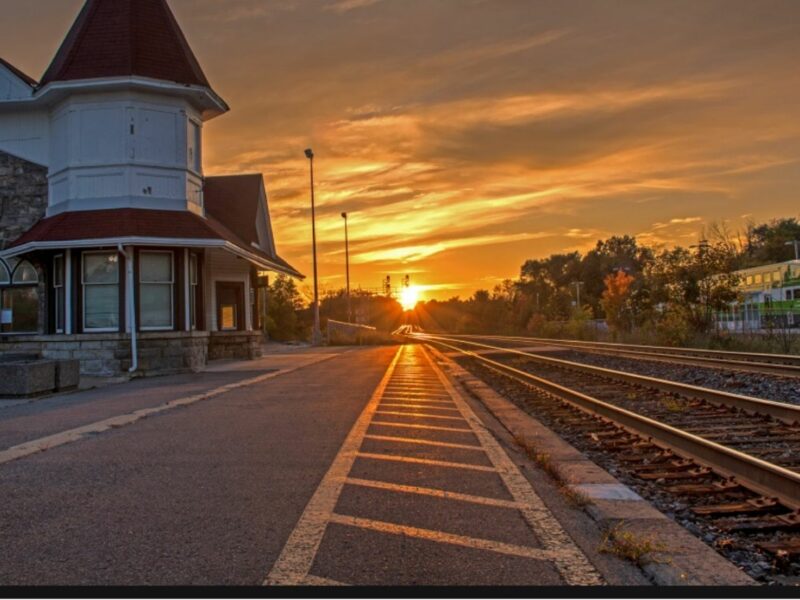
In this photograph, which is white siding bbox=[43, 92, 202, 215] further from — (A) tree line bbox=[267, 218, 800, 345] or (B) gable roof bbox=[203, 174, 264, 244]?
(A) tree line bbox=[267, 218, 800, 345]

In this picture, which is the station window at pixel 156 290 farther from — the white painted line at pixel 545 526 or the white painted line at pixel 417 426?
the white painted line at pixel 545 526

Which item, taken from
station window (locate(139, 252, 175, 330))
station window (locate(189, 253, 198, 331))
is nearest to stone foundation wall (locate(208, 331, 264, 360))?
station window (locate(189, 253, 198, 331))

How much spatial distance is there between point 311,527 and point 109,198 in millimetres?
17669

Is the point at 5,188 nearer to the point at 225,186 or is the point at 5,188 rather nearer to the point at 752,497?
the point at 225,186

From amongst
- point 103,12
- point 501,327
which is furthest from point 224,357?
point 501,327

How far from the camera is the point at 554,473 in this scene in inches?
274

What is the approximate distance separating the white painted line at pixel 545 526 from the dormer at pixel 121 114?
15.5 metres

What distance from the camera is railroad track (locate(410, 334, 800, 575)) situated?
221 inches

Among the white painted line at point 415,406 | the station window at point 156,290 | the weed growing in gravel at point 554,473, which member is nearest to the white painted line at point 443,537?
the weed growing in gravel at point 554,473

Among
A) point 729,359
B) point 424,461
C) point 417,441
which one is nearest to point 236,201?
point 729,359

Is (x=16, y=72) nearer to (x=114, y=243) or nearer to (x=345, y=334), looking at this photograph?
(x=114, y=243)

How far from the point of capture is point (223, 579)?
4.07 metres

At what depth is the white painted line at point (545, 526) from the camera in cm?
420

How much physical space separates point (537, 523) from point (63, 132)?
20050mm
